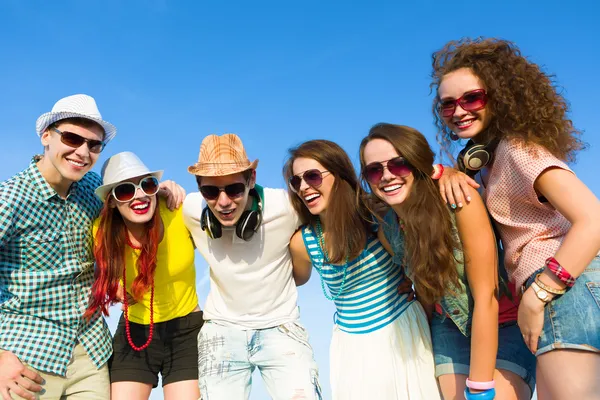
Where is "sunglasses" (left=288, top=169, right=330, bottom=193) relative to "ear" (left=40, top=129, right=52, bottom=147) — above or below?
below

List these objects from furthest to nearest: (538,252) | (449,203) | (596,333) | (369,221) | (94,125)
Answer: (94,125) < (369,221) < (449,203) < (538,252) < (596,333)

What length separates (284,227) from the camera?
18.4 ft

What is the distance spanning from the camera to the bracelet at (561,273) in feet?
11.5

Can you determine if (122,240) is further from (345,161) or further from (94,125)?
(345,161)

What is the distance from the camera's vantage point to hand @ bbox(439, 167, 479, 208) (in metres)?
4.14

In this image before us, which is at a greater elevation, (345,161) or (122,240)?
(345,161)

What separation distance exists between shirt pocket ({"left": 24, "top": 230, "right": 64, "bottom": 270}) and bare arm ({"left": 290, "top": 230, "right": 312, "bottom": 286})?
2489 millimetres

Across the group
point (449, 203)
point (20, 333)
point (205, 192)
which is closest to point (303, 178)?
point (205, 192)

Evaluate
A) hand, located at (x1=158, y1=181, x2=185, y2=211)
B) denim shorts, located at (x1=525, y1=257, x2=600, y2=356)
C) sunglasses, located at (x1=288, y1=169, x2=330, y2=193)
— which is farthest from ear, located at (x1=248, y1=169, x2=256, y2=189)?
denim shorts, located at (x1=525, y1=257, x2=600, y2=356)

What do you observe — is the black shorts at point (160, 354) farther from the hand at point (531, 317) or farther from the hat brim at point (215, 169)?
the hand at point (531, 317)

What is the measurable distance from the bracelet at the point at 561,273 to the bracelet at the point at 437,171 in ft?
4.25

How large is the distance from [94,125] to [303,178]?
2377mm

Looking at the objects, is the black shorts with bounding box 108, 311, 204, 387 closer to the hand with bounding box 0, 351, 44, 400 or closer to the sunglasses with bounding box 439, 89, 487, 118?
the hand with bounding box 0, 351, 44, 400

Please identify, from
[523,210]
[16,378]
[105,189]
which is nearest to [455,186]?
[523,210]
